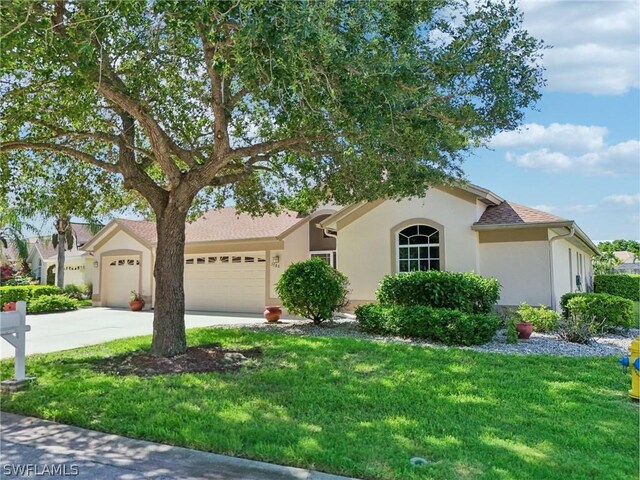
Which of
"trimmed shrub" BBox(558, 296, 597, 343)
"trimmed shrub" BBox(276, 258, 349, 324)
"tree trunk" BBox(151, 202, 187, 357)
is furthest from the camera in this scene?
"trimmed shrub" BBox(276, 258, 349, 324)

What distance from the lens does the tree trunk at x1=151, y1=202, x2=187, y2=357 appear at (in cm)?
916

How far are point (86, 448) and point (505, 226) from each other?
1235cm

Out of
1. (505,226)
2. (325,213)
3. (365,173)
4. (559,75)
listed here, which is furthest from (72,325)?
(559,75)

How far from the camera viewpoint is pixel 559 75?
8.54 meters

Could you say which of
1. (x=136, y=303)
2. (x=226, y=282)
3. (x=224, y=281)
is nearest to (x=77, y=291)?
(x=136, y=303)

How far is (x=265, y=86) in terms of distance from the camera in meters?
6.59

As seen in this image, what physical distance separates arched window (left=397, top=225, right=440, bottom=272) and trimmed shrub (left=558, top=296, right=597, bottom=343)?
4064 mm

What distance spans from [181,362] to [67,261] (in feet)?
84.9

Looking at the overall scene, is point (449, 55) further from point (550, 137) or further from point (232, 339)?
point (232, 339)

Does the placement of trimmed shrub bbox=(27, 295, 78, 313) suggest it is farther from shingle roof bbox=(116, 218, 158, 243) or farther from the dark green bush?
the dark green bush

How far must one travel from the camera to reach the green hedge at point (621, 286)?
22.5m

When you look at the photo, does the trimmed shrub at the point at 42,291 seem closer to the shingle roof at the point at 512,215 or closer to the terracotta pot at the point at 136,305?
the terracotta pot at the point at 136,305

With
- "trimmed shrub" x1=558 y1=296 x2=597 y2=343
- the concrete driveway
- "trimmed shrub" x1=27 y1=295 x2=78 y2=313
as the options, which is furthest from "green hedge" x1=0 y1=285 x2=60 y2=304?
"trimmed shrub" x1=558 y1=296 x2=597 y2=343

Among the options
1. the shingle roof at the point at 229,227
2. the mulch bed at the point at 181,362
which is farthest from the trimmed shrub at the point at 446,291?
the shingle roof at the point at 229,227
